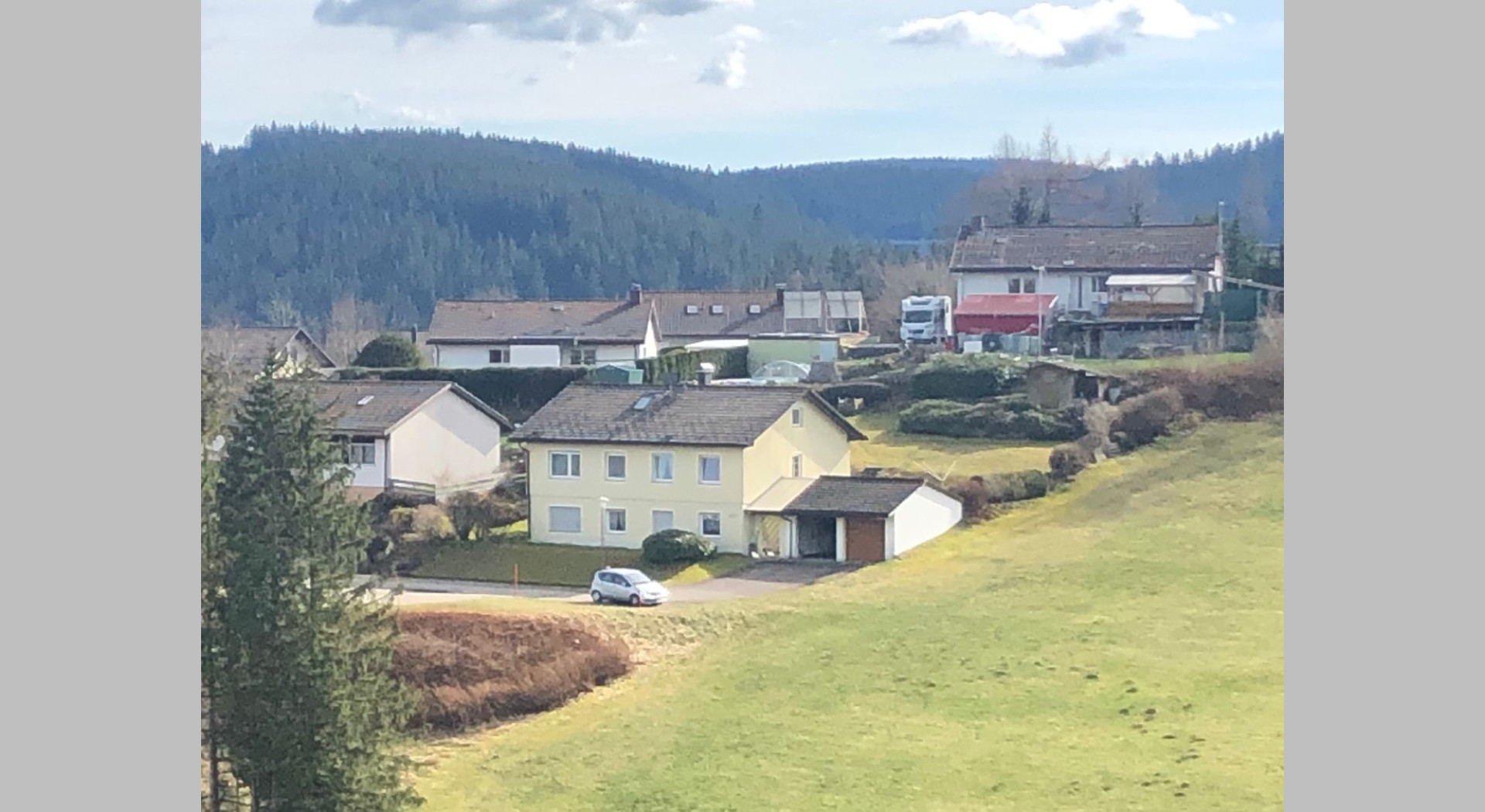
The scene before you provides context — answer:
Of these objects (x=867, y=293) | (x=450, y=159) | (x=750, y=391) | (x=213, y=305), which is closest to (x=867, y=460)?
(x=750, y=391)

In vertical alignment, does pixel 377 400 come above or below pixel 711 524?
above

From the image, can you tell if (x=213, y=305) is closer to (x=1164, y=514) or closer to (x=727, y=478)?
(x=727, y=478)

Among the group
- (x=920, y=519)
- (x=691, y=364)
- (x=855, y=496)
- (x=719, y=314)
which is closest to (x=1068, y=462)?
(x=920, y=519)

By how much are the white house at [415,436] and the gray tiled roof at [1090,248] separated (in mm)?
13030

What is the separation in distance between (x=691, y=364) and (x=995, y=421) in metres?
7.12

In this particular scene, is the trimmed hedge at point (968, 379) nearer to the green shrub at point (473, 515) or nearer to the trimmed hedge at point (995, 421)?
the trimmed hedge at point (995, 421)

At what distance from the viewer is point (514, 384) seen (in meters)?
27.7

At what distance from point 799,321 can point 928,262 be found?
7669 millimetres

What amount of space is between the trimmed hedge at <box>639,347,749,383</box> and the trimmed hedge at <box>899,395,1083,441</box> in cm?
397

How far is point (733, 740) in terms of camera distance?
1346 cm

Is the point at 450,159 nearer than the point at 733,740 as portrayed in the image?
No

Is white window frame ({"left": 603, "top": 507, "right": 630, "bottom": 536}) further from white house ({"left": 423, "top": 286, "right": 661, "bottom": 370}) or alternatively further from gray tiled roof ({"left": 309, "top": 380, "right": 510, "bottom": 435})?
white house ({"left": 423, "top": 286, "right": 661, "bottom": 370})

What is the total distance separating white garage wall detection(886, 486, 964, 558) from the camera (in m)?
19.8

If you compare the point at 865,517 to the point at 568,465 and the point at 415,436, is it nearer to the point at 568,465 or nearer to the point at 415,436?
the point at 568,465
